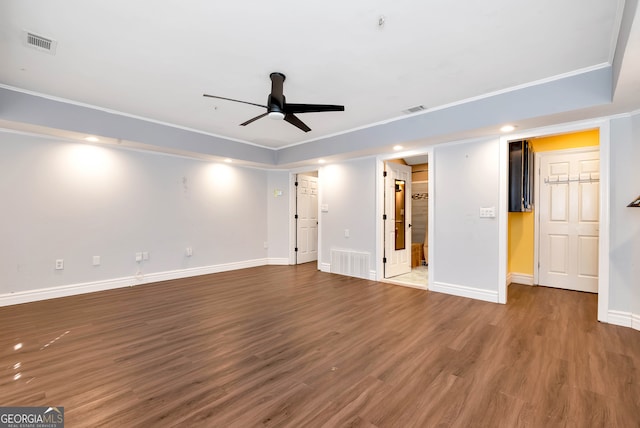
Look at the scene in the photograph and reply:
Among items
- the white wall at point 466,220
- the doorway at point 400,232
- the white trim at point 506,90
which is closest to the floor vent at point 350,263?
the doorway at point 400,232

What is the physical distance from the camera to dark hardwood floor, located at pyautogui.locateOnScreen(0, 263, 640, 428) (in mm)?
1839

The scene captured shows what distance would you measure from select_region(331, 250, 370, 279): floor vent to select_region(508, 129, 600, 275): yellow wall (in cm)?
263

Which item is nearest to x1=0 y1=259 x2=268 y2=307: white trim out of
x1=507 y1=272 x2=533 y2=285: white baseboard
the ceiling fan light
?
the ceiling fan light

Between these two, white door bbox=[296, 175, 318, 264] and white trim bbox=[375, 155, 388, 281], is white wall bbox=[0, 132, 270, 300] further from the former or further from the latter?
white trim bbox=[375, 155, 388, 281]

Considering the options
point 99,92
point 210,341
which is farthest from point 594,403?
point 99,92

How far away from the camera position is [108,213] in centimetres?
480

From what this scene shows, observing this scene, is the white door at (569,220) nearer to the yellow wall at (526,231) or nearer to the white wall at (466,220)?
the yellow wall at (526,231)

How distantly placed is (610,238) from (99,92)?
6.38 meters

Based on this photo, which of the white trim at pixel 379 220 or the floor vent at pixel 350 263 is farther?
the floor vent at pixel 350 263

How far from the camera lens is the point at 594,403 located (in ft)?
6.32

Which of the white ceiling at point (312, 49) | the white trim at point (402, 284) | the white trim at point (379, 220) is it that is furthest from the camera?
the white trim at point (379, 220)

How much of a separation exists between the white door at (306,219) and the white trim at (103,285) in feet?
5.21

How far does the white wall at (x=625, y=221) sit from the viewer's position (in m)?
3.19

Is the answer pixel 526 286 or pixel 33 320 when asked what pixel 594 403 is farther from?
pixel 33 320
